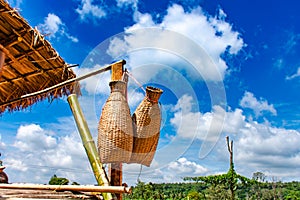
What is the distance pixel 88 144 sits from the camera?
1901 mm

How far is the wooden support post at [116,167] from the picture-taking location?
5.38 ft

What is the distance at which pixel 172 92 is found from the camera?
150 cm

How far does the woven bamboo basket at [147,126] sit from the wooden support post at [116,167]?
100 mm

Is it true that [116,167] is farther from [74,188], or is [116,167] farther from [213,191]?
[213,191]

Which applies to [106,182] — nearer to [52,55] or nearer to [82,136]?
[82,136]

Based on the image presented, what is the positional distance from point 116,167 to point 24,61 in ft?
4.11

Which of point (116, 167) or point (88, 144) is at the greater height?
point (88, 144)

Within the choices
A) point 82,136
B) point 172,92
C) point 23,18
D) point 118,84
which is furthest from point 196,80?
point 23,18

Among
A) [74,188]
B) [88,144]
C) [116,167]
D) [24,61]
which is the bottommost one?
[74,188]

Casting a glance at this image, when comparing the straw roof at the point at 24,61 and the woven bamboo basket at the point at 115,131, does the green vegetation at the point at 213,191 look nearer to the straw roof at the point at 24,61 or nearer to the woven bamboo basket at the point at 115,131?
the straw roof at the point at 24,61

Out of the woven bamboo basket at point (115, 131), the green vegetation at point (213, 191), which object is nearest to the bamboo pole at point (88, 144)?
the woven bamboo basket at point (115, 131)

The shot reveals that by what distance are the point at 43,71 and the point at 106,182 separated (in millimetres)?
1206

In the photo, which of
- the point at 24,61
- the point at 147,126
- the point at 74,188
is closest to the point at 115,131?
the point at 147,126

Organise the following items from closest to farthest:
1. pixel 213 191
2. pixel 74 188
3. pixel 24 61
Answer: pixel 74 188
pixel 24 61
pixel 213 191
